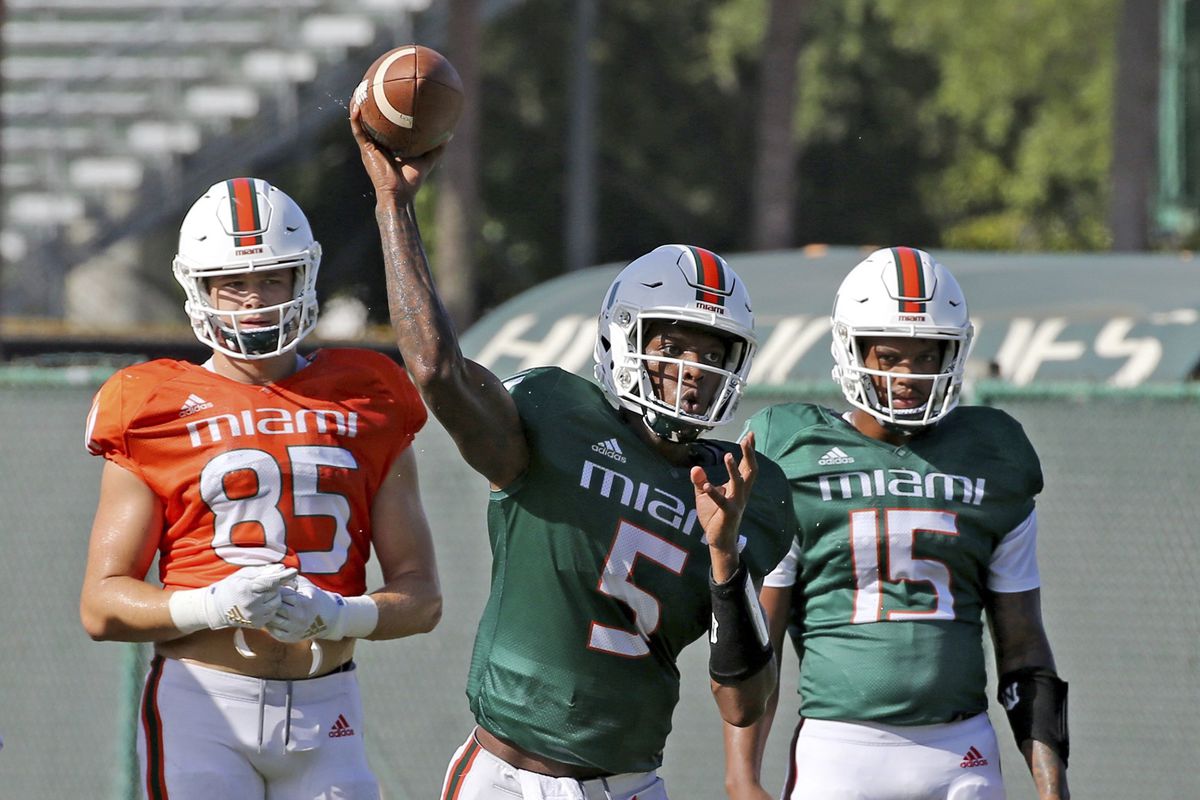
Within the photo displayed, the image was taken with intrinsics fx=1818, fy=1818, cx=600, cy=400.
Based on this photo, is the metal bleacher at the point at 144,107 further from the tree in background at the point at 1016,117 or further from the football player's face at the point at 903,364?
the football player's face at the point at 903,364

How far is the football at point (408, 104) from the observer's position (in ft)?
12.0

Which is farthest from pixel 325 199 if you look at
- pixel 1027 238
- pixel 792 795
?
pixel 792 795

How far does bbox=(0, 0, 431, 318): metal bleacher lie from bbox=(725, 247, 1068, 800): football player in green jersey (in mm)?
15043

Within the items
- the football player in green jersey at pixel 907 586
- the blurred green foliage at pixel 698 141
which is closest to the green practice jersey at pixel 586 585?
the football player in green jersey at pixel 907 586

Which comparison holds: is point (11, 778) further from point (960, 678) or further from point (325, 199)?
point (325, 199)

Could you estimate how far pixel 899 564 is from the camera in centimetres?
439

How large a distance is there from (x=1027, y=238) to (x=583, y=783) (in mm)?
24882

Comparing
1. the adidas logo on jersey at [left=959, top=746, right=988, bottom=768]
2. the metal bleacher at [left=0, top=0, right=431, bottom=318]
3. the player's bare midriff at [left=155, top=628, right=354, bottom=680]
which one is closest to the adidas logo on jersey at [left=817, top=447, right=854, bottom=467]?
the adidas logo on jersey at [left=959, top=746, right=988, bottom=768]

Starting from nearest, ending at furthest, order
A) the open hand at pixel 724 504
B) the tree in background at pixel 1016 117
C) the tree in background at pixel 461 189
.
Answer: the open hand at pixel 724 504
the tree in background at pixel 461 189
the tree in background at pixel 1016 117

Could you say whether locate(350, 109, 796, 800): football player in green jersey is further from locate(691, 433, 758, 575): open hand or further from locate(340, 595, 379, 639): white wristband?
locate(340, 595, 379, 639): white wristband

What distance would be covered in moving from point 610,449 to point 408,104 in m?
0.81

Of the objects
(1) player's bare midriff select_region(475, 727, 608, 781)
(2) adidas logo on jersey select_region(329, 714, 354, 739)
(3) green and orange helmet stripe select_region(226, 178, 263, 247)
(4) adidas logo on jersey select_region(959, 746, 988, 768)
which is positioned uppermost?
(3) green and orange helmet stripe select_region(226, 178, 263, 247)

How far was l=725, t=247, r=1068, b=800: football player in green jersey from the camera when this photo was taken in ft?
14.3

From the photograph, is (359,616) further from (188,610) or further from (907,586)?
(907,586)
